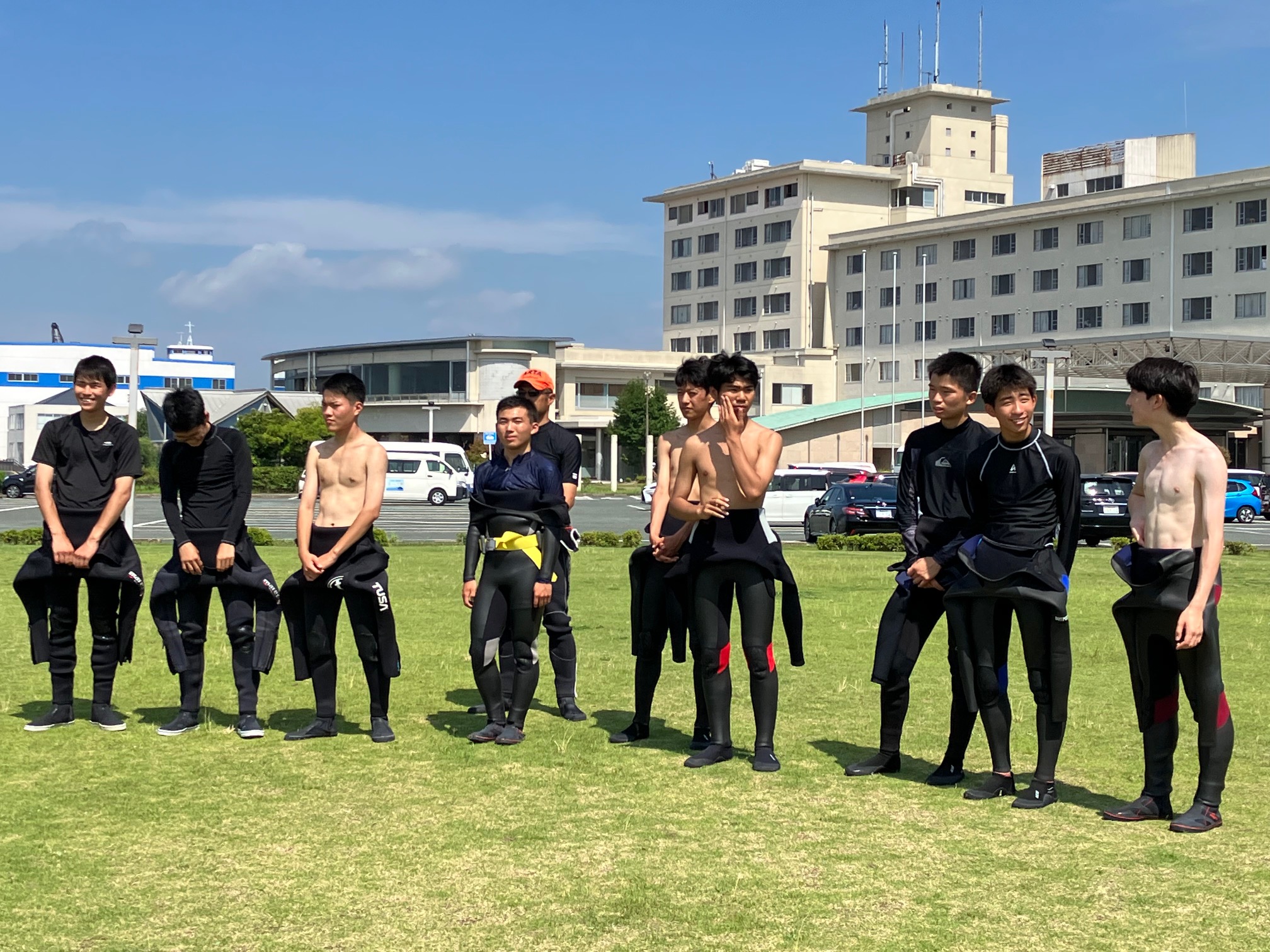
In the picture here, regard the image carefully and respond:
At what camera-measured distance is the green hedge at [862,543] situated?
27062mm

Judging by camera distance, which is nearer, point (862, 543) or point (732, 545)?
point (732, 545)

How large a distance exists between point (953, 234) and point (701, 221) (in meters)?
21.5

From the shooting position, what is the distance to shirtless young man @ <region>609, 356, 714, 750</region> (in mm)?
8180

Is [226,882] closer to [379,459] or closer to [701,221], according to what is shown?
[379,459]

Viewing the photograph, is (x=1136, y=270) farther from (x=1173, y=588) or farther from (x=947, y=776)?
(x=1173, y=588)

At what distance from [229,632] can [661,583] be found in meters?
2.49

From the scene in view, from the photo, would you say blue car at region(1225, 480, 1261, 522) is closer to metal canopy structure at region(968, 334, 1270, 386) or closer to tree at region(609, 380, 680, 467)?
metal canopy structure at region(968, 334, 1270, 386)

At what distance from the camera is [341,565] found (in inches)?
325

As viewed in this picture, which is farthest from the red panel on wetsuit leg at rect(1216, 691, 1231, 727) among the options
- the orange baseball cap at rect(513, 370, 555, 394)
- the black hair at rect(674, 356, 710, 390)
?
the orange baseball cap at rect(513, 370, 555, 394)

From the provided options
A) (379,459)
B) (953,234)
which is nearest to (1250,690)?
(379,459)

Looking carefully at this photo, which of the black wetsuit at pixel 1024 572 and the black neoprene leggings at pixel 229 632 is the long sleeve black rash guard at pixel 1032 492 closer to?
the black wetsuit at pixel 1024 572

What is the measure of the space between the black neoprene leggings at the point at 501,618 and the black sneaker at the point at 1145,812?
321 cm

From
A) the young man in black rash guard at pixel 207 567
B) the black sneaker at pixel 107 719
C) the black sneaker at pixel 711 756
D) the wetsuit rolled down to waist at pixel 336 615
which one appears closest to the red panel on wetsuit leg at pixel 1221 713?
the black sneaker at pixel 711 756

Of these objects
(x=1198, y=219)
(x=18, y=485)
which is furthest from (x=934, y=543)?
(x=1198, y=219)
